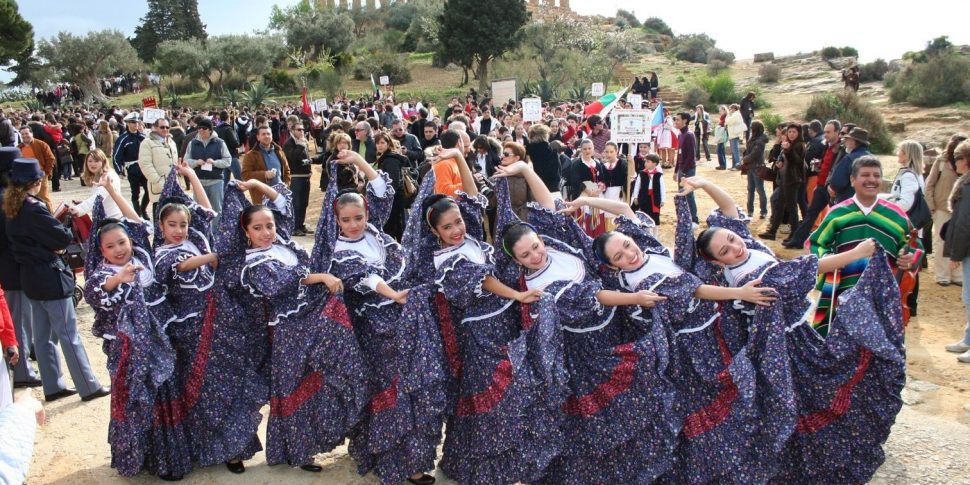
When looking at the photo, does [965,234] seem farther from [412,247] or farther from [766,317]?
[412,247]

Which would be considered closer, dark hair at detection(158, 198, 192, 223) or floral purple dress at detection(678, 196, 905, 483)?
floral purple dress at detection(678, 196, 905, 483)

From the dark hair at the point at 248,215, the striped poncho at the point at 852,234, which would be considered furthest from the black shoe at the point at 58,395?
the striped poncho at the point at 852,234

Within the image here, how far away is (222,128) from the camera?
1312 centimetres

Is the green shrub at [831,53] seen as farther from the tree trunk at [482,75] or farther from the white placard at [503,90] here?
the white placard at [503,90]

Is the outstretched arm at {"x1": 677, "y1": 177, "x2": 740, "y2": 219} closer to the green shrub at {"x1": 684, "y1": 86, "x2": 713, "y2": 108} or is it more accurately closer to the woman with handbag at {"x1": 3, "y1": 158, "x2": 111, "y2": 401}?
the woman with handbag at {"x1": 3, "y1": 158, "x2": 111, "y2": 401}

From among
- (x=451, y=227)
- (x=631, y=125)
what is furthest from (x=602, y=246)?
(x=631, y=125)

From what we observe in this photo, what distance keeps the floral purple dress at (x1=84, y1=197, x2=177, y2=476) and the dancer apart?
0.88 feet

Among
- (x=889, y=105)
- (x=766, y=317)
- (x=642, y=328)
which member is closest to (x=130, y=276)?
(x=642, y=328)

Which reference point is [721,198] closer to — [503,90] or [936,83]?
[503,90]

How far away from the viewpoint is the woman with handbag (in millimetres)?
5391

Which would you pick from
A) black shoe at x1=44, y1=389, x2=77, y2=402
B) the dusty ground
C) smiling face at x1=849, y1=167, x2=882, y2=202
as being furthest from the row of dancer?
black shoe at x1=44, y1=389, x2=77, y2=402

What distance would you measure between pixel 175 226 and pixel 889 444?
4849mm

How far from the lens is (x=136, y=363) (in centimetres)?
427

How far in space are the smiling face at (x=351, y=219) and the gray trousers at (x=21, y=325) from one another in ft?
10.4
